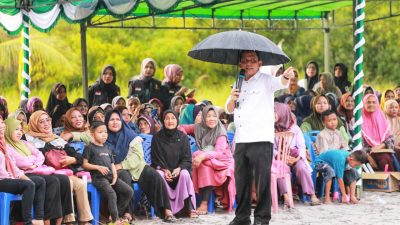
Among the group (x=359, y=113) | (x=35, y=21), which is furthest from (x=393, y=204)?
(x=35, y=21)

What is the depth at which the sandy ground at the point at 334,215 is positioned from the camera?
962 centimetres

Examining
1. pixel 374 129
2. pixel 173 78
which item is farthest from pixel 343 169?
pixel 173 78

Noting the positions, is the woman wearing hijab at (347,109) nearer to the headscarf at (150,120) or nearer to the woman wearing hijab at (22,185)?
the headscarf at (150,120)

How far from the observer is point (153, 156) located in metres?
10.2

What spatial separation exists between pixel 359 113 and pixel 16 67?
59.7 feet

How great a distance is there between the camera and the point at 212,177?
10.3m

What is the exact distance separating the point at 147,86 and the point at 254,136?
6328 mm

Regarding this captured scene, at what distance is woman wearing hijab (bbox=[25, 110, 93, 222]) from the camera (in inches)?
356

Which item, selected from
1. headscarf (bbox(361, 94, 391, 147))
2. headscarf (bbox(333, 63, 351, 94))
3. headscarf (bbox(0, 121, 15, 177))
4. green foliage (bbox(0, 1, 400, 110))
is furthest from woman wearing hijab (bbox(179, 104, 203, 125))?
green foliage (bbox(0, 1, 400, 110))

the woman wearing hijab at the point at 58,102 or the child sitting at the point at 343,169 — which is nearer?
the child sitting at the point at 343,169

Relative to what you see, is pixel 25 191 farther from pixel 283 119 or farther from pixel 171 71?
pixel 171 71

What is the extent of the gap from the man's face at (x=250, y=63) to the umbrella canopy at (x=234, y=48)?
4.5 inches

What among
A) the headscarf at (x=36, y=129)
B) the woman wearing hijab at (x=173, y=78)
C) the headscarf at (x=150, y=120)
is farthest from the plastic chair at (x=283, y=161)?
the woman wearing hijab at (x=173, y=78)

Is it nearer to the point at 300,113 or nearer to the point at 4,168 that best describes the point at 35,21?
the point at 300,113
